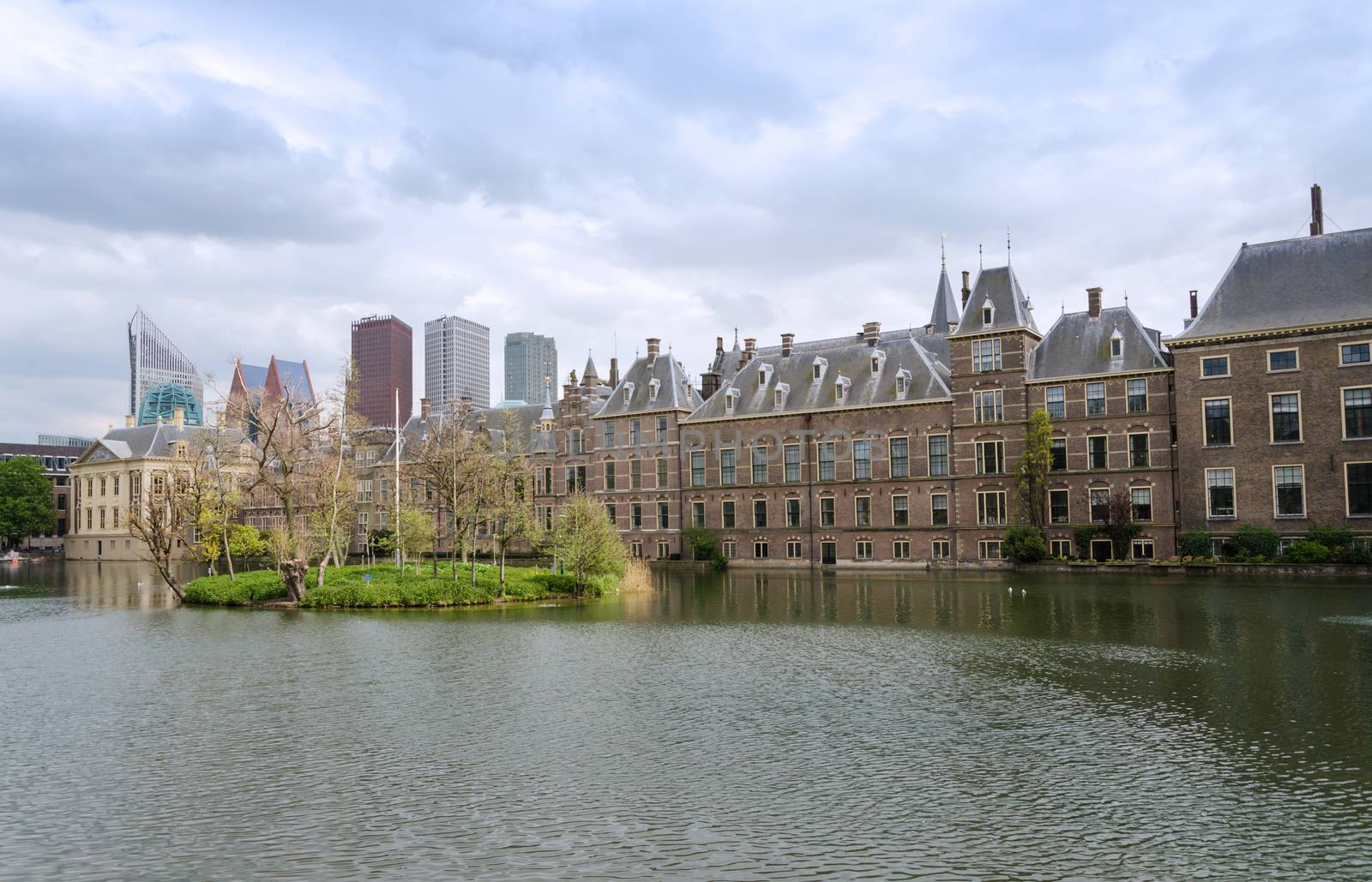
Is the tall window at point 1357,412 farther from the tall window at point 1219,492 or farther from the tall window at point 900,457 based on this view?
the tall window at point 900,457

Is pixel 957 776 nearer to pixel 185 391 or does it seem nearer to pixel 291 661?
pixel 291 661

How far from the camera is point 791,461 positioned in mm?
66125

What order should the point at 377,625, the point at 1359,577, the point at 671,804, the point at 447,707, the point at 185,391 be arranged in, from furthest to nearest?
the point at 185,391
the point at 1359,577
the point at 377,625
the point at 447,707
the point at 671,804

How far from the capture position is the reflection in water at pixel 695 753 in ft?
34.5

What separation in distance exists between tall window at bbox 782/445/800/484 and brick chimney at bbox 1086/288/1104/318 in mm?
19139

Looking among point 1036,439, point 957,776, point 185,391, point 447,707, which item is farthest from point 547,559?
point 185,391

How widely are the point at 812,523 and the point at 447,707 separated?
48.9 m

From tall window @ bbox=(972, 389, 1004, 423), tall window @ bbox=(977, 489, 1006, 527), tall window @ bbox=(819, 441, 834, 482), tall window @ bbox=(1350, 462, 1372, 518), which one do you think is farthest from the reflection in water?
tall window @ bbox=(819, 441, 834, 482)

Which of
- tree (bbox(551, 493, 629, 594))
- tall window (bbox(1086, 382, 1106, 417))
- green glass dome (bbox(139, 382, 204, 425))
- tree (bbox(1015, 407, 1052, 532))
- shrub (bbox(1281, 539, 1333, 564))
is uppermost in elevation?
green glass dome (bbox(139, 382, 204, 425))

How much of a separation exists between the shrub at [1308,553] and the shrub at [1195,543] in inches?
140

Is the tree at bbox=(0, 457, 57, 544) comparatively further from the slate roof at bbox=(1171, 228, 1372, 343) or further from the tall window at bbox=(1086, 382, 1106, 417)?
the slate roof at bbox=(1171, 228, 1372, 343)

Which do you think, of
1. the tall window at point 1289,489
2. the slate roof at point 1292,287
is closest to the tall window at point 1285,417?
the tall window at point 1289,489

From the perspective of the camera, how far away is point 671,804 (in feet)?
39.5

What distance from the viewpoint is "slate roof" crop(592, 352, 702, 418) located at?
70750mm
